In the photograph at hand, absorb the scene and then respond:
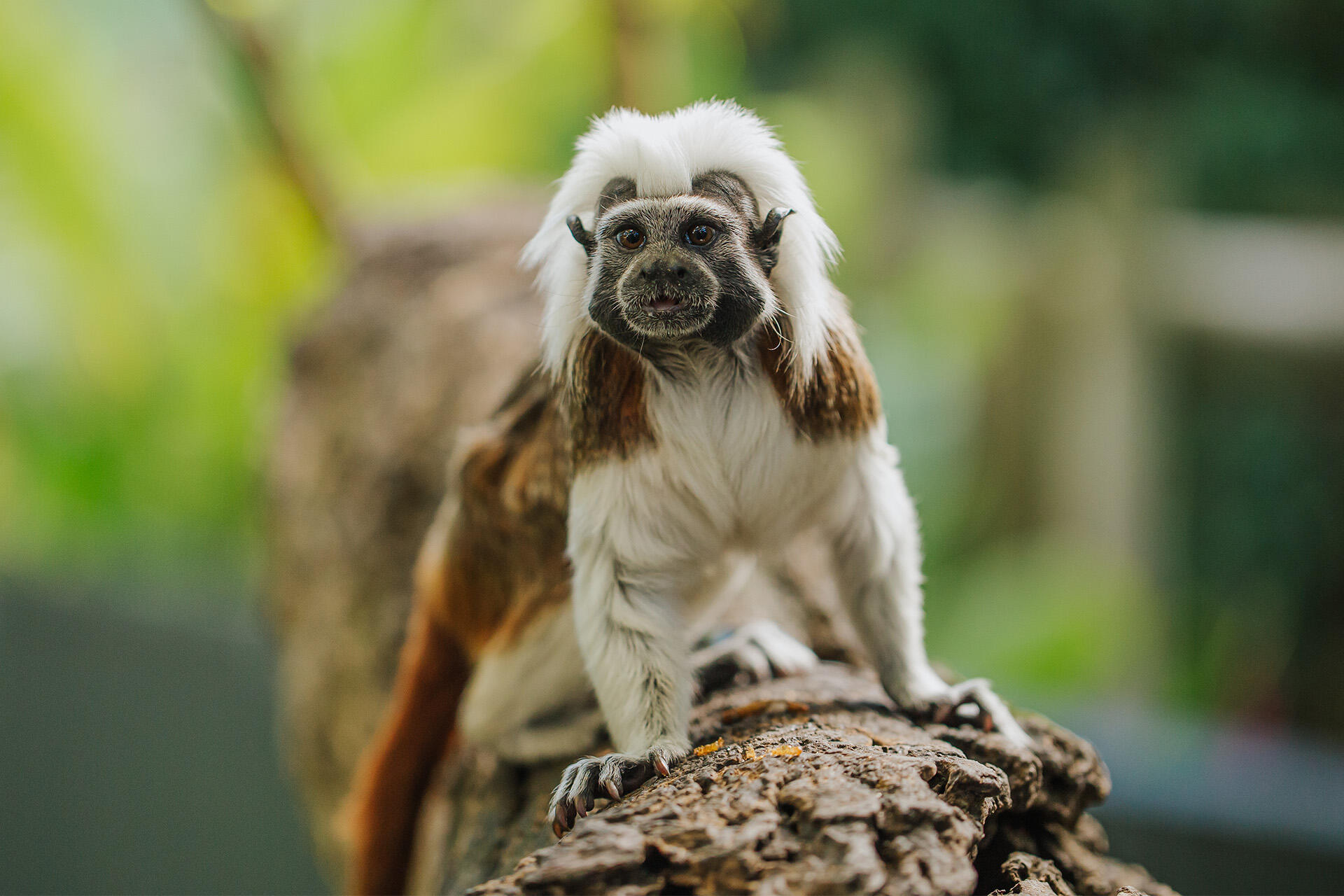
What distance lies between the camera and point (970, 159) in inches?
315

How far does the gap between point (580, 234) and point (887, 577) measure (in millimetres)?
822

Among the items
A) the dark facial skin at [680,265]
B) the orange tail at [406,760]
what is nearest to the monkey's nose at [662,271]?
the dark facial skin at [680,265]

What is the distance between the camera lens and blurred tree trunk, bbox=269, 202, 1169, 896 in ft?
4.07

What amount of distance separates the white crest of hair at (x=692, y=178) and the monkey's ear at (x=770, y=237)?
0.07ft

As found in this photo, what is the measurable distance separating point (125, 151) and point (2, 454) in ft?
7.40

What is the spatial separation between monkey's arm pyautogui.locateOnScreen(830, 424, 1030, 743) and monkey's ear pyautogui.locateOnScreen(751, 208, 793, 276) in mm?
365

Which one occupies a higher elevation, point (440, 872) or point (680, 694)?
point (680, 694)

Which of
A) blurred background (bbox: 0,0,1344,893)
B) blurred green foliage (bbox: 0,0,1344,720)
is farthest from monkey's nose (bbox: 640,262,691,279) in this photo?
blurred green foliage (bbox: 0,0,1344,720)

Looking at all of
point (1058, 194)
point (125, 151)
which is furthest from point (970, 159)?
point (125, 151)

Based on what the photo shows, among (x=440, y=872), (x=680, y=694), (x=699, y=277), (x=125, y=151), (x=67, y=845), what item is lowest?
(x=67, y=845)

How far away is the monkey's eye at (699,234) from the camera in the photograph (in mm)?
1603

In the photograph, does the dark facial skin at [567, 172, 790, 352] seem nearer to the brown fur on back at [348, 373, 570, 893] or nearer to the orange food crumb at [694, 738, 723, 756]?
the brown fur on back at [348, 373, 570, 893]

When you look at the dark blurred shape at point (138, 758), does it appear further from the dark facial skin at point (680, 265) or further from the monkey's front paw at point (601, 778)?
the dark facial skin at point (680, 265)

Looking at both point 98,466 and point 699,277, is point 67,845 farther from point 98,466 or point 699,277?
point 699,277
